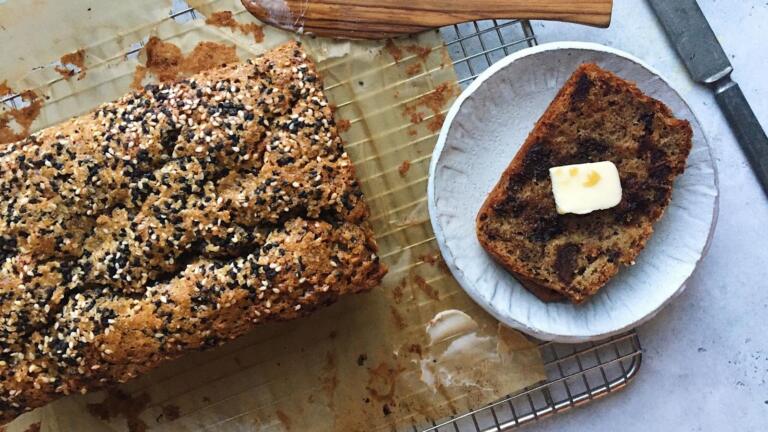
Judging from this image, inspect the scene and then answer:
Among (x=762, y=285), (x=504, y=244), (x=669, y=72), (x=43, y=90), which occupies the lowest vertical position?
(x=762, y=285)

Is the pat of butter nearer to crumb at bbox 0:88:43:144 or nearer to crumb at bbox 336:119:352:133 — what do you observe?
crumb at bbox 336:119:352:133

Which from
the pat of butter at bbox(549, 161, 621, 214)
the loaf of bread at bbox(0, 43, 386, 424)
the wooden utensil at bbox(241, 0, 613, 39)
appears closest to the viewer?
the loaf of bread at bbox(0, 43, 386, 424)

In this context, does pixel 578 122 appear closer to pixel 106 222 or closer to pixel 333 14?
pixel 333 14

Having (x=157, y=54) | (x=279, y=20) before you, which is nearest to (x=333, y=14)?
(x=279, y=20)

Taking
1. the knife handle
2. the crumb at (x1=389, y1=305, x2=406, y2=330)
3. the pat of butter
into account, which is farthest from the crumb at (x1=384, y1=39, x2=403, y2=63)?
the knife handle

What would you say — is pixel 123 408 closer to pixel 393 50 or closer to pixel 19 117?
pixel 19 117

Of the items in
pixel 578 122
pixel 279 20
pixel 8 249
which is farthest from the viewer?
pixel 279 20

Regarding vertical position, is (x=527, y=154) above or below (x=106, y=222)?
below
